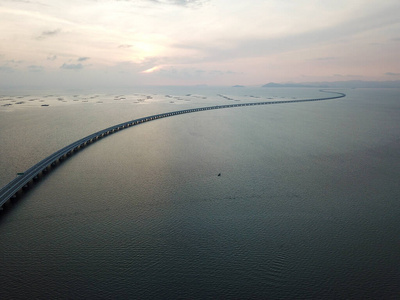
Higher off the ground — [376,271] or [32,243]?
[32,243]

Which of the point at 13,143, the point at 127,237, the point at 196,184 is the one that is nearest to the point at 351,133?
the point at 196,184

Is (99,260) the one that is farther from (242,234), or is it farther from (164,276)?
(242,234)

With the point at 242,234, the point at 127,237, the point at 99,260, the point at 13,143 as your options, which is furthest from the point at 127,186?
the point at 13,143

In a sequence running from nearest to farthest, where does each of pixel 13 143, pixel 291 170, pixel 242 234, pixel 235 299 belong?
1. pixel 235 299
2. pixel 242 234
3. pixel 291 170
4. pixel 13 143

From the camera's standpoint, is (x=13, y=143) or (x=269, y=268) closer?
(x=269, y=268)

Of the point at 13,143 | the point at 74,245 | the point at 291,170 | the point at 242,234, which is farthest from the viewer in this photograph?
the point at 13,143

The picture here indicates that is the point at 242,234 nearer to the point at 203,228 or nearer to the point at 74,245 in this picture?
the point at 203,228

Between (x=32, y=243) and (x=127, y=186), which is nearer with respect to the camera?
(x=32, y=243)

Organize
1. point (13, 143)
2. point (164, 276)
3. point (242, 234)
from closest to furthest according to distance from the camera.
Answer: point (164, 276)
point (242, 234)
point (13, 143)

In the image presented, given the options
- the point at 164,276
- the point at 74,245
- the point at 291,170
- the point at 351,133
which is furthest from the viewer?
the point at 351,133
